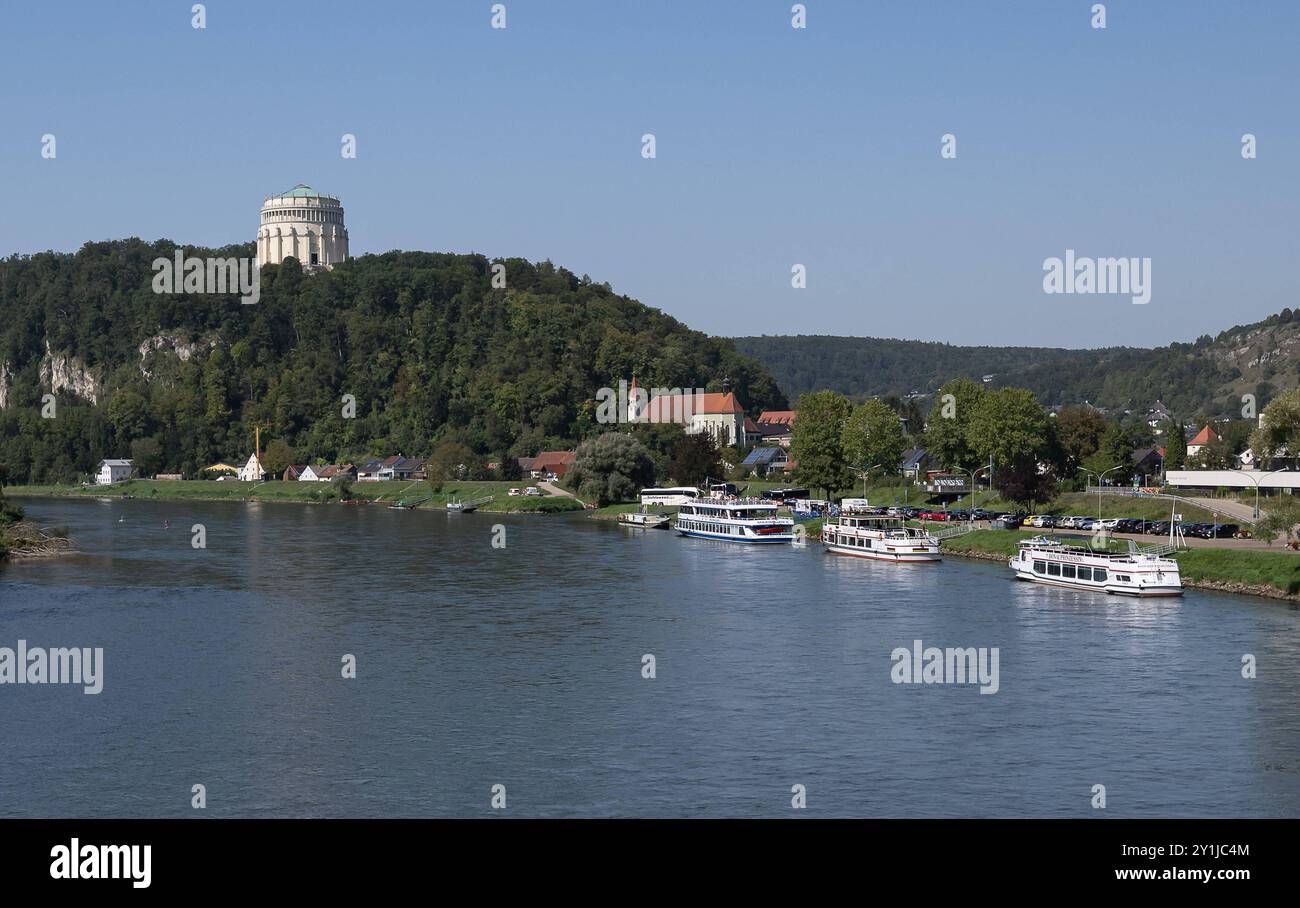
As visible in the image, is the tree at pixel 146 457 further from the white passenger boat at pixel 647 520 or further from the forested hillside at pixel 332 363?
the white passenger boat at pixel 647 520

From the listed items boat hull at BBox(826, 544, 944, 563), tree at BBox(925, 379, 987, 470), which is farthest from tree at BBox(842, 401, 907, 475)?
boat hull at BBox(826, 544, 944, 563)

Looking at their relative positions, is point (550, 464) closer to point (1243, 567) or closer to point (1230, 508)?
point (1230, 508)

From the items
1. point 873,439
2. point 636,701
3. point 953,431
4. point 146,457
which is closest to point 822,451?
point 873,439

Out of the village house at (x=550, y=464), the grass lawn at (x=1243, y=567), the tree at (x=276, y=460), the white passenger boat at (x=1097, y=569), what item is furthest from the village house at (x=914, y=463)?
the tree at (x=276, y=460)

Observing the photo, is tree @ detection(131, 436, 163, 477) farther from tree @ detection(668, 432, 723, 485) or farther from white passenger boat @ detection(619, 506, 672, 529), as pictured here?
white passenger boat @ detection(619, 506, 672, 529)
